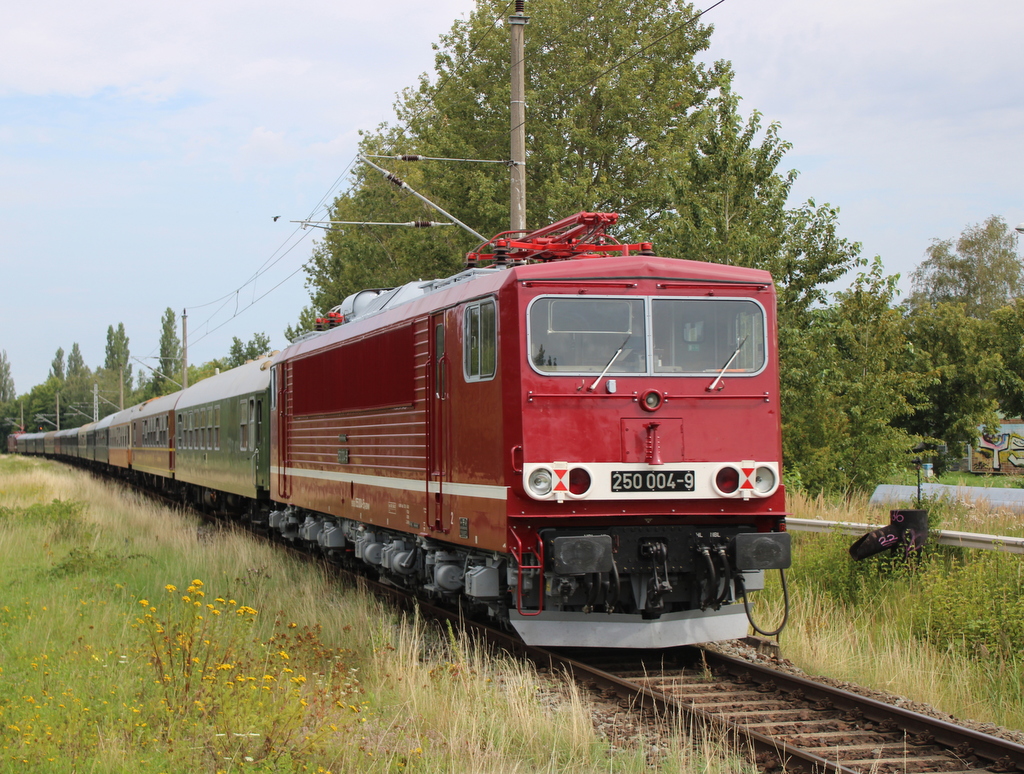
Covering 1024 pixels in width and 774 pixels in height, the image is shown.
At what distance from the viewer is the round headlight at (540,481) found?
7.67m

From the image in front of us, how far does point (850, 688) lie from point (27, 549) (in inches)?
496

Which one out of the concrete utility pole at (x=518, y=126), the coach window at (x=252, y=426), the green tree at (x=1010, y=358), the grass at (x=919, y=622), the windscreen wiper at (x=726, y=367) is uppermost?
the concrete utility pole at (x=518, y=126)

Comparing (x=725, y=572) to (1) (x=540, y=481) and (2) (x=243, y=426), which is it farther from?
(2) (x=243, y=426)

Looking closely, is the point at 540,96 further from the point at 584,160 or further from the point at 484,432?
the point at 484,432

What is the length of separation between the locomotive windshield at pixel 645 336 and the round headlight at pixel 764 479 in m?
0.79

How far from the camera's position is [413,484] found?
9898 mm

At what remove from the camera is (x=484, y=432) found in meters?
8.27

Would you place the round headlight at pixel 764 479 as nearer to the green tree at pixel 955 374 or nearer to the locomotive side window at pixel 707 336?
the locomotive side window at pixel 707 336

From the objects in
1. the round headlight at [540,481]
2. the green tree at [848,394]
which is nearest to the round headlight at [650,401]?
the round headlight at [540,481]

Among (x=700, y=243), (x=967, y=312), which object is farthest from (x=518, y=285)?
(x=967, y=312)

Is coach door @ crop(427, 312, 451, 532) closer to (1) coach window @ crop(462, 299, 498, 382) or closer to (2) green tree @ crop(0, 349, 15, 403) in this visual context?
(1) coach window @ crop(462, 299, 498, 382)

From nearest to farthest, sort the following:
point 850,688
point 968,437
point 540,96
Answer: point 850,688 < point 540,96 < point 968,437

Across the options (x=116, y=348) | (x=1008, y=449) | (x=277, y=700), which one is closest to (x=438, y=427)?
(x=277, y=700)

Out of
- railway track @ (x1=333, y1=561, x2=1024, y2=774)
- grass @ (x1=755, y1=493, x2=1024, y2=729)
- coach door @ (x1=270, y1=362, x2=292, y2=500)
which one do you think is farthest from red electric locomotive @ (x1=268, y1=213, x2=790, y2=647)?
coach door @ (x1=270, y1=362, x2=292, y2=500)
